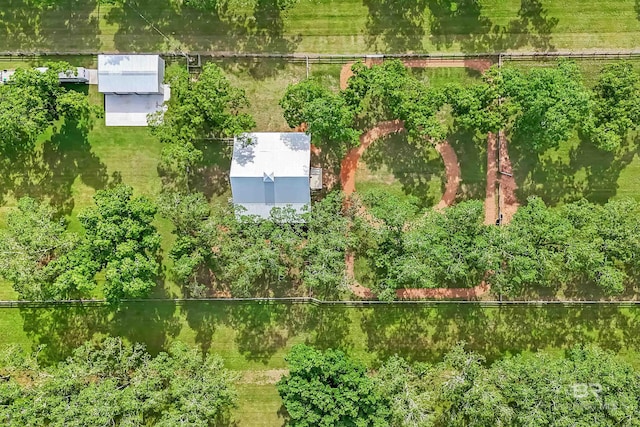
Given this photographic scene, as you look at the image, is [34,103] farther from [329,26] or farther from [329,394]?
[329,394]

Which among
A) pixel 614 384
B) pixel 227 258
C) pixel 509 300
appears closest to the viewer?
pixel 614 384

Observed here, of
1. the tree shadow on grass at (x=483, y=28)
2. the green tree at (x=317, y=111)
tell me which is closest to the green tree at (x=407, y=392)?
the green tree at (x=317, y=111)

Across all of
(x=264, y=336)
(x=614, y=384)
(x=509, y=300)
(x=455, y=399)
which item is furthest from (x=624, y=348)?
(x=264, y=336)

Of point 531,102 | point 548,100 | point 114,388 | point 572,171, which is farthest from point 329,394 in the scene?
point 548,100

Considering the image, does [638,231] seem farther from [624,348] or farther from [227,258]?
[227,258]

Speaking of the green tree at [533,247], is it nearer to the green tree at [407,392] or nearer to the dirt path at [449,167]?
the dirt path at [449,167]

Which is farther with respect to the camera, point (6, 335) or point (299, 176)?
point (6, 335)
